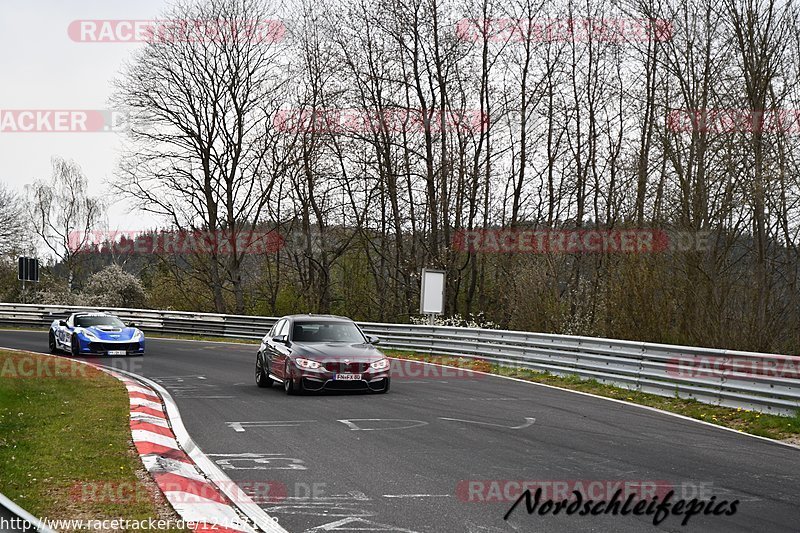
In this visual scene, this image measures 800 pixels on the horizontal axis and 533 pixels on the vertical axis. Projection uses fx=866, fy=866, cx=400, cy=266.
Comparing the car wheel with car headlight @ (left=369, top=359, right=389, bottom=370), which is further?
the car wheel

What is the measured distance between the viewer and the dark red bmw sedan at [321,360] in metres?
14.9

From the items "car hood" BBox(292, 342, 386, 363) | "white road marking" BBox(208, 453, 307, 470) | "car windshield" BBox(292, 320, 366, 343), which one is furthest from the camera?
"car windshield" BBox(292, 320, 366, 343)

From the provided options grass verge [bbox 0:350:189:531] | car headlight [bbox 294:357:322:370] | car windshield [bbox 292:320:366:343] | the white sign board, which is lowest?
grass verge [bbox 0:350:189:531]

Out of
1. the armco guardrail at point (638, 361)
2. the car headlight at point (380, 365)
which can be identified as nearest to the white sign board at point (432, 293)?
the armco guardrail at point (638, 361)

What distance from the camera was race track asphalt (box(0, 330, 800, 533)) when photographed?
21.0 ft

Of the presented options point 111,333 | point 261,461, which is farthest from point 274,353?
point 111,333

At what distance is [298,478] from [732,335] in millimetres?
15238

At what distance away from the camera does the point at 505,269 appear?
122ft

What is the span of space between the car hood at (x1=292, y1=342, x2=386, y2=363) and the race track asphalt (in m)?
0.67

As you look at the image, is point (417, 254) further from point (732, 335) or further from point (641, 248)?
point (732, 335)

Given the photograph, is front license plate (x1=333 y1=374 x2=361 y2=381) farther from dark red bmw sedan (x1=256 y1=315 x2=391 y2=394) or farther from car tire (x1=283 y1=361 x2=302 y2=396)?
car tire (x1=283 y1=361 x2=302 y2=396)

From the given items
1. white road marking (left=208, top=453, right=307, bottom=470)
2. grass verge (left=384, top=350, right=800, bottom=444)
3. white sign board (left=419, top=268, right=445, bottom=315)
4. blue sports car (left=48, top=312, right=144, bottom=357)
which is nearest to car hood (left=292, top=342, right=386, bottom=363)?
grass verge (left=384, top=350, right=800, bottom=444)

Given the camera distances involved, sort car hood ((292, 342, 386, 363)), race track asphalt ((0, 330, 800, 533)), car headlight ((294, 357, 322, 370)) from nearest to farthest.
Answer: race track asphalt ((0, 330, 800, 533)) → car headlight ((294, 357, 322, 370)) → car hood ((292, 342, 386, 363))

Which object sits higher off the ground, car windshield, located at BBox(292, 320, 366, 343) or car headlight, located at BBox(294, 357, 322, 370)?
car windshield, located at BBox(292, 320, 366, 343)
